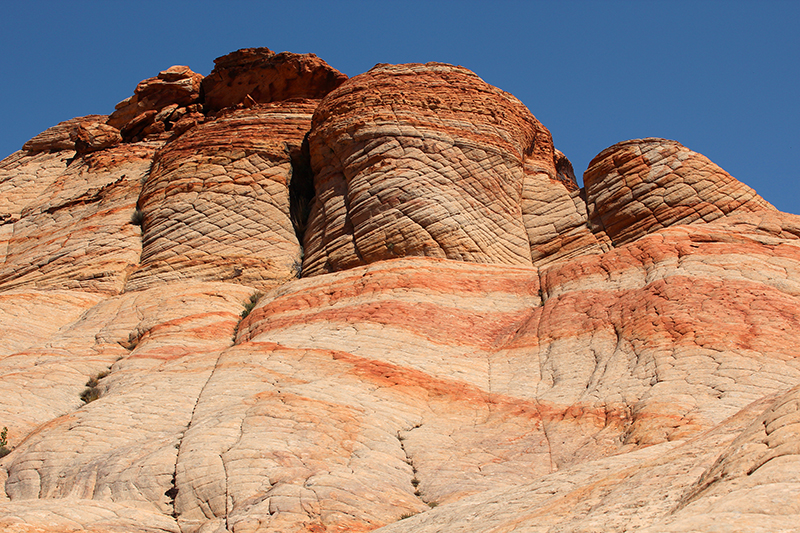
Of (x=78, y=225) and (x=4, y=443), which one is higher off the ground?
(x=78, y=225)

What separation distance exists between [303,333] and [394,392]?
13.8 ft

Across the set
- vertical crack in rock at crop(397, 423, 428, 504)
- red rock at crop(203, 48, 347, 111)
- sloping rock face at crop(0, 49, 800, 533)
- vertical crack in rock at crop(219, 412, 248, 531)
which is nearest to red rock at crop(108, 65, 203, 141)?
sloping rock face at crop(0, 49, 800, 533)

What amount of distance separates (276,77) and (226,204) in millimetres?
10014

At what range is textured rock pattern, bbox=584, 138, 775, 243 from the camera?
82.7ft

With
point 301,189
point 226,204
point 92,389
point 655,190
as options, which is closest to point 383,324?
point 92,389

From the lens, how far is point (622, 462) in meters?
11.2

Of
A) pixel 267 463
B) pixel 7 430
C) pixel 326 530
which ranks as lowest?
pixel 326 530

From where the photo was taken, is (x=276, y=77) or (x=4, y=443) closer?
(x=4, y=443)

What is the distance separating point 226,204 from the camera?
2972 cm

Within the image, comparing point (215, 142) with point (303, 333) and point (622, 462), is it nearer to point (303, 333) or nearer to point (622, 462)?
point (303, 333)

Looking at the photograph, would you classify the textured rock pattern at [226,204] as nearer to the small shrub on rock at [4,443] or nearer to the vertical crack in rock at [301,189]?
the vertical crack in rock at [301,189]

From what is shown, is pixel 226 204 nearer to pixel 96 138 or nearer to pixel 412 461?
pixel 96 138

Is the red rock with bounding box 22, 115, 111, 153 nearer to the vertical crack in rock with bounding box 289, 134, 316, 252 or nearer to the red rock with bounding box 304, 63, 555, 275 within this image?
the vertical crack in rock with bounding box 289, 134, 316, 252

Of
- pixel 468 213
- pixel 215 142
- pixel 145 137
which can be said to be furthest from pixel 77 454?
pixel 145 137
